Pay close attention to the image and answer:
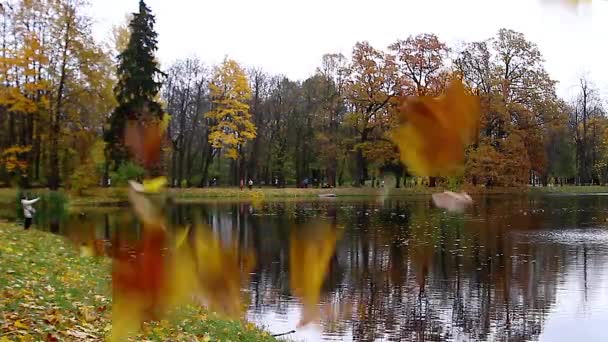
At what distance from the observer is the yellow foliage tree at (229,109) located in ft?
5.06

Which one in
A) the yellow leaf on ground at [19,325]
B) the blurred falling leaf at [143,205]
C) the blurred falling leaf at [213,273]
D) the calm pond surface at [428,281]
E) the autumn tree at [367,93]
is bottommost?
the calm pond surface at [428,281]

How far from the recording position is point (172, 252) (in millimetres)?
941

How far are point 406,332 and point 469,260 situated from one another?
17.4ft

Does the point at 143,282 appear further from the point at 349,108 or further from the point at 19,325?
the point at 19,325

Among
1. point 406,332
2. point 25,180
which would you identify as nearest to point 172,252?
point 25,180

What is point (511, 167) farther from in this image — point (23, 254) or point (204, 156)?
point (23, 254)

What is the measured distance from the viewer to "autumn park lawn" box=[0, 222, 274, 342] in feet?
13.6

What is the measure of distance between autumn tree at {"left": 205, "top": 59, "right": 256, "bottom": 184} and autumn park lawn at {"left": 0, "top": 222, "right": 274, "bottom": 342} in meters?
1.37

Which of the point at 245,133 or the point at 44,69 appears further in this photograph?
the point at 44,69

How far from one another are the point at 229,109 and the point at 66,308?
4.27 m

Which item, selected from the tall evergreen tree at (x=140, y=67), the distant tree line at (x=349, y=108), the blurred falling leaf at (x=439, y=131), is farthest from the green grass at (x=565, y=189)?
the tall evergreen tree at (x=140, y=67)

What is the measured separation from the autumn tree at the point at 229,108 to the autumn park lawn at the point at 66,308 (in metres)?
1.37

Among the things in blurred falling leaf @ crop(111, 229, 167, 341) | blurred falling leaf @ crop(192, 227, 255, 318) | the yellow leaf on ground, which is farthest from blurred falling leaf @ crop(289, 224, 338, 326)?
the yellow leaf on ground

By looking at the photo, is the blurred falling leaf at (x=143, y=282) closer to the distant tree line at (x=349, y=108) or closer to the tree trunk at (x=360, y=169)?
the distant tree line at (x=349, y=108)
